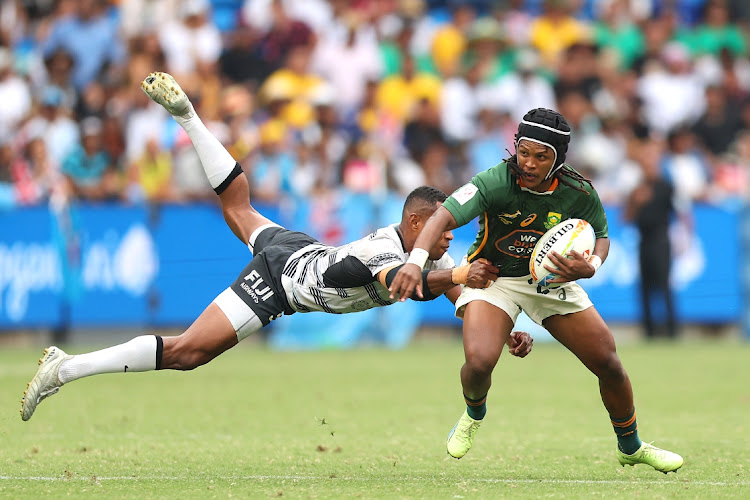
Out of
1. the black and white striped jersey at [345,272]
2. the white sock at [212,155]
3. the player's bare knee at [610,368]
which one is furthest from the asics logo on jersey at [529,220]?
the white sock at [212,155]

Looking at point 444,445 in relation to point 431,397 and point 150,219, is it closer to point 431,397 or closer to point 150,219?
point 431,397

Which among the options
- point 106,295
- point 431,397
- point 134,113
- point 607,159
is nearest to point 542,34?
point 607,159

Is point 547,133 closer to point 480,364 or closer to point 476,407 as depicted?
point 480,364

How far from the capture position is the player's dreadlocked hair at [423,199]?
26.4 ft

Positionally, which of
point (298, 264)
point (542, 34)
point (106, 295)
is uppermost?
point (542, 34)

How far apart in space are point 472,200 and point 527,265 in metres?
0.79

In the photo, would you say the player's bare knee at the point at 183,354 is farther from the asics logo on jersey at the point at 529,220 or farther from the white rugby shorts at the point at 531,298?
the asics logo on jersey at the point at 529,220

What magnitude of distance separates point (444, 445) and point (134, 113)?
11150 millimetres

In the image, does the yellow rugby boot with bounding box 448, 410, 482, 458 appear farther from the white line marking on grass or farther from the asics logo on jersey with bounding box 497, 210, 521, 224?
the asics logo on jersey with bounding box 497, 210, 521, 224

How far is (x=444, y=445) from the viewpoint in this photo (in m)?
9.39

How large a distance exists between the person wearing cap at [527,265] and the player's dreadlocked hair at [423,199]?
0.33 meters

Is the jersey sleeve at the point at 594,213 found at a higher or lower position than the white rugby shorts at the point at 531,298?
higher

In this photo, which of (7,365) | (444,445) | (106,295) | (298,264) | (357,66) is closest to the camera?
(298,264)

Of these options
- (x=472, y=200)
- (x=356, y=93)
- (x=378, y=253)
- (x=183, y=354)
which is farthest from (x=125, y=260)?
(x=472, y=200)
